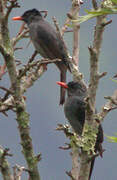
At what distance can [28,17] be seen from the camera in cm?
816

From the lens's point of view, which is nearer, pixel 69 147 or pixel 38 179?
pixel 38 179

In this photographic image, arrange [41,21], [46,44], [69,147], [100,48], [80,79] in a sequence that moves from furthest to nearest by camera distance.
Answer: [41,21]
[46,44]
[80,79]
[69,147]
[100,48]

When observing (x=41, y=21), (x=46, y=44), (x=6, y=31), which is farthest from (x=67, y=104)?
(x=6, y=31)

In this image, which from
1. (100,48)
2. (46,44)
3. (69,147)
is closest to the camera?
(100,48)

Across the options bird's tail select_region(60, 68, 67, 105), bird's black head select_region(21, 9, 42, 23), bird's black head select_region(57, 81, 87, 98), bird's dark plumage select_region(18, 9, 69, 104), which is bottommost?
bird's tail select_region(60, 68, 67, 105)

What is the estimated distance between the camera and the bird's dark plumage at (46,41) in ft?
24.4

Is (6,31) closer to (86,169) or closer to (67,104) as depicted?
(86,169)

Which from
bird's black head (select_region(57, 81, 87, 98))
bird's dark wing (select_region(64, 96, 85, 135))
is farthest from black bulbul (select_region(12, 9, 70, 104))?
bird's dark wing (select_region(64, 96, 85, 135))

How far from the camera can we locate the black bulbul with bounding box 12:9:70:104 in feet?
24.4

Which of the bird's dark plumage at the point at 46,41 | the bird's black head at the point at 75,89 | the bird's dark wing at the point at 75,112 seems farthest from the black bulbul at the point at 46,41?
the bird's dark wing at the point at 75,112

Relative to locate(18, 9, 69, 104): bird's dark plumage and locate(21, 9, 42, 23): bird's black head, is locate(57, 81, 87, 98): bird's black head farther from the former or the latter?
locate(21, 9, 42, 23): bird's black head

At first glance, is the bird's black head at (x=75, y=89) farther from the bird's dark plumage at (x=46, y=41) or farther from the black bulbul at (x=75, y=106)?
the bird's dark plumage at (x=46, y=41)

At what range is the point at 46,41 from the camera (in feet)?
25.1

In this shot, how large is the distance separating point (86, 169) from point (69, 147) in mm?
1089
